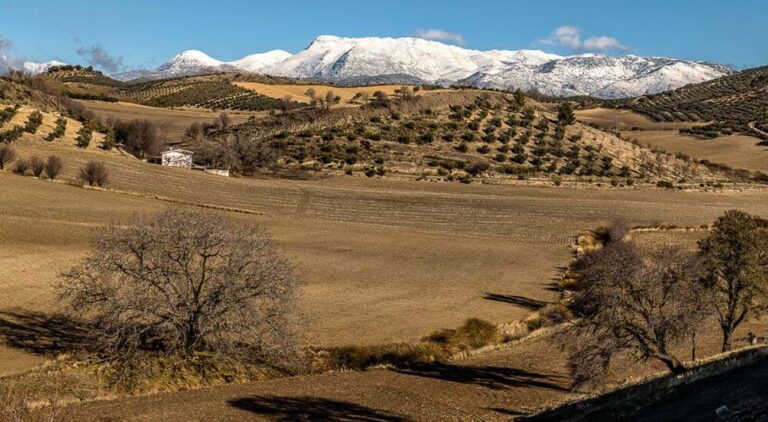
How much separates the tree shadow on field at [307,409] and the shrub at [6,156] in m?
57.0

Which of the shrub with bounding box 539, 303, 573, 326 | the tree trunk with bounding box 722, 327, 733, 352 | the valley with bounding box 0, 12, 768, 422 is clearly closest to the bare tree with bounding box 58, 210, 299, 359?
the valley with bounding box 0, 12, 768, 422

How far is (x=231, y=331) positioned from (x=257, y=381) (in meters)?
2.61

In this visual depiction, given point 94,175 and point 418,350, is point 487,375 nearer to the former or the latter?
point 418,350

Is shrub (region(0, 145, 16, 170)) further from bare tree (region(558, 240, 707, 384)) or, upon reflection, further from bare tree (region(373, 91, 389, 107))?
bare tree (region(373, 91, 389, 107))

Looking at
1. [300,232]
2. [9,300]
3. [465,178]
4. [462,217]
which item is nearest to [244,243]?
[9,300]

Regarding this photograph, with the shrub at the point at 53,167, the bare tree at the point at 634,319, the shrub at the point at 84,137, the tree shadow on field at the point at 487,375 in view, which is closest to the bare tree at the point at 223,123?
the shrub at the point at 84,137

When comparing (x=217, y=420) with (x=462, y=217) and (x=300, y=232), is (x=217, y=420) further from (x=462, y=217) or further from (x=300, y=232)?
(x=462, y=217)

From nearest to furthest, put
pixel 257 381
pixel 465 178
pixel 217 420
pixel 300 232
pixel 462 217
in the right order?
pixel 217 420 < pixel 257 381 < pixel 300 232 < pixel 462 217 < pixel 465 178

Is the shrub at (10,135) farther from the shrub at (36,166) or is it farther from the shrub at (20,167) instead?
the shrub at (36,166)

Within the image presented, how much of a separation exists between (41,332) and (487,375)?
22.2 m

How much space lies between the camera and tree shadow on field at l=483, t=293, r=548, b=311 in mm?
45812

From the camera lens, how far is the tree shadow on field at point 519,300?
150 ft

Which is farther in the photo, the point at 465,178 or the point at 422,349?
the point at 465,178

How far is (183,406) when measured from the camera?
2542 cm
